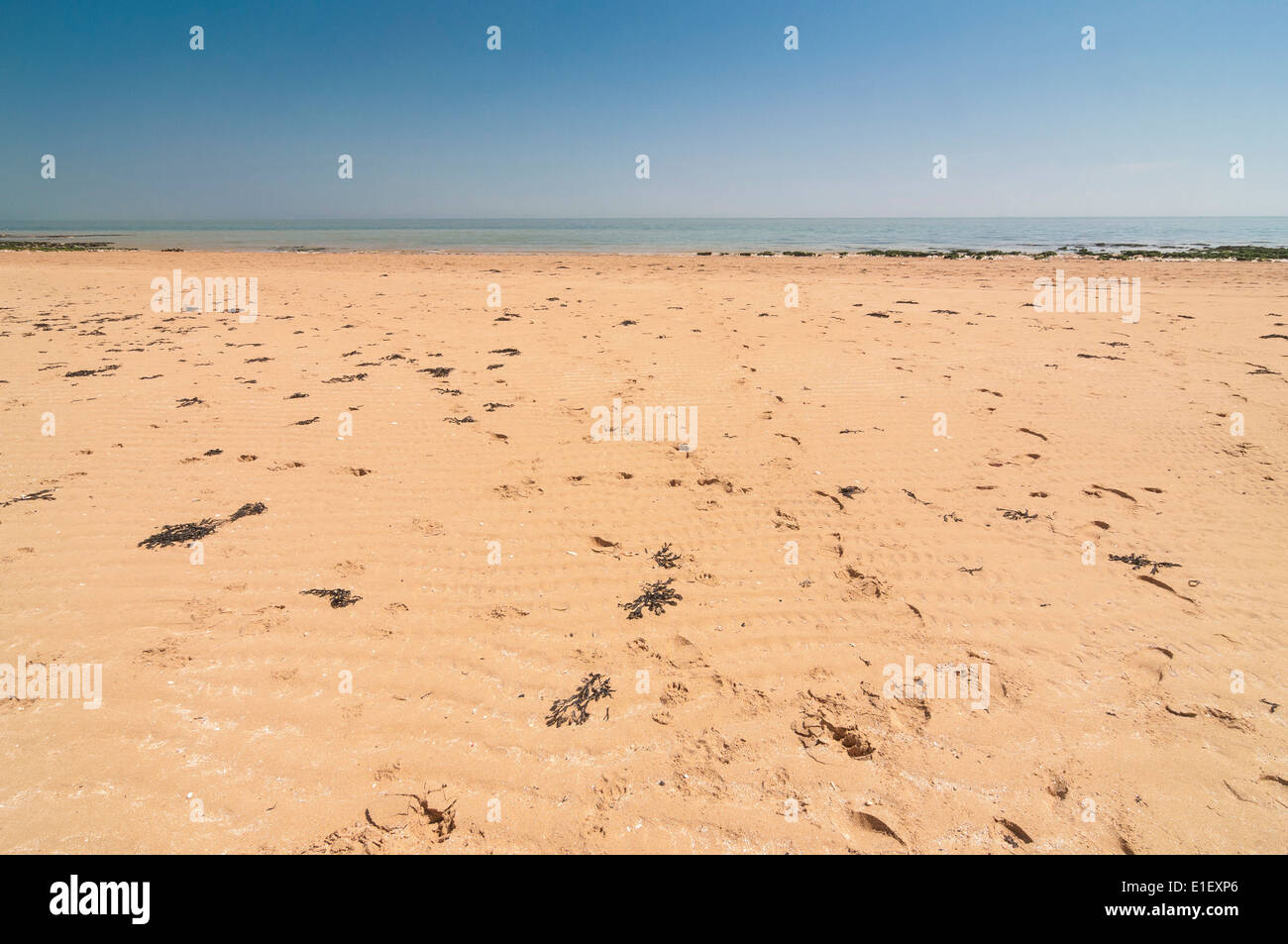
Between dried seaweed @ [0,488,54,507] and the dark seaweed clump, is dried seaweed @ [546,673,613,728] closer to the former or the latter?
the dark seaweed clump

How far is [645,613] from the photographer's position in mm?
3721

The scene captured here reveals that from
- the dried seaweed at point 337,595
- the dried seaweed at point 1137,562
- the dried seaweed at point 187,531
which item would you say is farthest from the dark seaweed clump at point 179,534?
the dried seaweed at point 1137,562

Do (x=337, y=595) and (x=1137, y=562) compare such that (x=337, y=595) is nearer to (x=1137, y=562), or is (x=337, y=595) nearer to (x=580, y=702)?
(x=580, y=702)

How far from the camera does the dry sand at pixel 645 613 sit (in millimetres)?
2498

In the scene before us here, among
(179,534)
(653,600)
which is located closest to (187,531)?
(179,534)

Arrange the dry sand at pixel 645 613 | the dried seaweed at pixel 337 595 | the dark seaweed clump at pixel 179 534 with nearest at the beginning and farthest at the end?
1. the dry sand at pixel 645 613
2. the dried seaweed at pixel 337 595
3. the dark seaweed clump at pixel 179 534

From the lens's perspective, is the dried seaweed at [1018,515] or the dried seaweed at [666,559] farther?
the dried seaweed at [1018,515]

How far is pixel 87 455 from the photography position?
5.46 metres

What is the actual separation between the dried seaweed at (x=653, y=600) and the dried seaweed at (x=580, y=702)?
0.58 metres

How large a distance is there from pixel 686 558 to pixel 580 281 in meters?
14.6

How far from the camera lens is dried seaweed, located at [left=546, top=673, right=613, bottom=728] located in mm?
2924

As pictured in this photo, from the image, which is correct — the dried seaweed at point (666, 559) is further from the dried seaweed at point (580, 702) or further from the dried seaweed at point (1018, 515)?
the dried seaweed at point (1018, 515)
